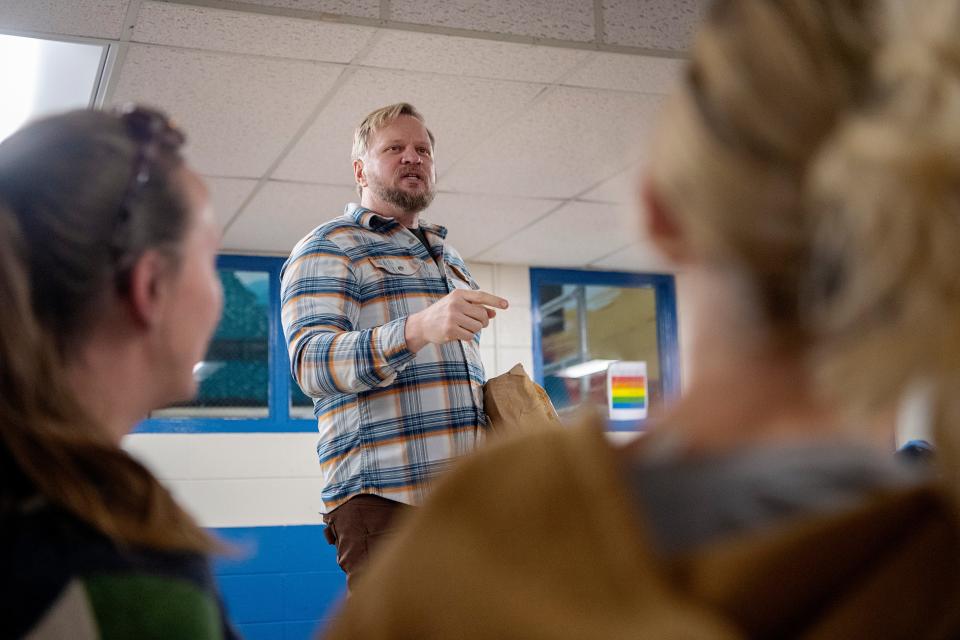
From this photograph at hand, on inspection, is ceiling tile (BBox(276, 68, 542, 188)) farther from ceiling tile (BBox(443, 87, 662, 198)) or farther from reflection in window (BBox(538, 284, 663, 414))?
reflection in window (BBox(538, 284, 663, 414))

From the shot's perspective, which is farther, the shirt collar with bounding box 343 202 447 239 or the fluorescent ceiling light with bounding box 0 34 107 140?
the fluorescent ceiling light with bounding box 0 34 107 140

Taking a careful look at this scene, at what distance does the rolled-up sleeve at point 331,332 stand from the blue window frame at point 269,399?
334 centimetres

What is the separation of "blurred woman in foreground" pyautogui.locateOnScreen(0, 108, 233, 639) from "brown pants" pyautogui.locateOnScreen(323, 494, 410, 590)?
928 millimetres

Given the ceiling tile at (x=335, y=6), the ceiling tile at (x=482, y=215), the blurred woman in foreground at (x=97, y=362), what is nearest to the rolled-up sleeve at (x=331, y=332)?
the blurred woman in foreground at (x=97, y=362)

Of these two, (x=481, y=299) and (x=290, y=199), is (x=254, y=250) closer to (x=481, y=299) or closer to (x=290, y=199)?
(x=290, y=199)

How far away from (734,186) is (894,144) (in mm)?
84

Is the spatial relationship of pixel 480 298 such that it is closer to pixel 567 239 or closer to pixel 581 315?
pixel 567 239

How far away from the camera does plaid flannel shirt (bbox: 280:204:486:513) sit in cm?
196

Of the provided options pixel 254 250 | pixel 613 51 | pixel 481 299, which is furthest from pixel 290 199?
pixel 481 299

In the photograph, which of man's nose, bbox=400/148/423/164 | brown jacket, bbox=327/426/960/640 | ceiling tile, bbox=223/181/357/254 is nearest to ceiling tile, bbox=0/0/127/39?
man's nose, bbox=400/148/423/164

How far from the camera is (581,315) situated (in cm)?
636

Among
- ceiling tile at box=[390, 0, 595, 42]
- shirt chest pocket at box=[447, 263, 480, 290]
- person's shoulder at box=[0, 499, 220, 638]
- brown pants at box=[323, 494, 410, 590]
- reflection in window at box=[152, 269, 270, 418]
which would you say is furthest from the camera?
reflection in window at box=[152, 269, 270, 418]

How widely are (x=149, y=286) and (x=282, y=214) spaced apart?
3984 millimetres

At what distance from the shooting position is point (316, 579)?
5.19m
